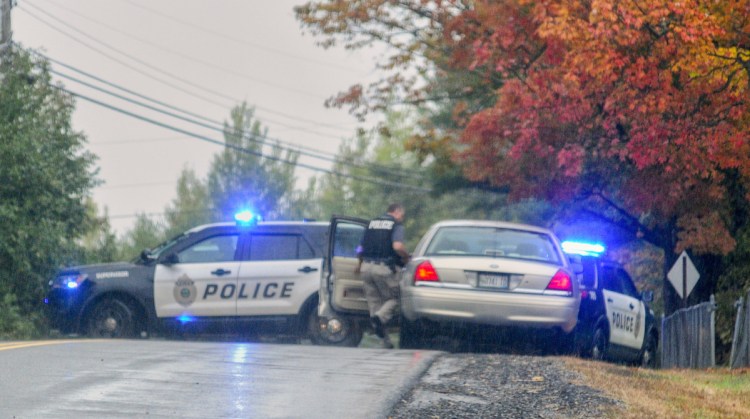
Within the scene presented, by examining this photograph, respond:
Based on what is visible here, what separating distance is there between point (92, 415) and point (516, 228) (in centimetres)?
761

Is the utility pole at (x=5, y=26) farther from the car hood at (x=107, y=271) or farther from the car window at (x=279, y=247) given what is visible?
the car window at (x=279, y=247)

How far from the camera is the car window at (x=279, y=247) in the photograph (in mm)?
18188

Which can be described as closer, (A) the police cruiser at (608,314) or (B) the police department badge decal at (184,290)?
(A) the police cruiser at (608,314)

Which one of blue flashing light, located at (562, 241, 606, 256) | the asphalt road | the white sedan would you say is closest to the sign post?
blue flashing light, located at (562, 241, 606, 256)

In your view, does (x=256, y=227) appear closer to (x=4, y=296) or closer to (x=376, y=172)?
(x=4, y=296)

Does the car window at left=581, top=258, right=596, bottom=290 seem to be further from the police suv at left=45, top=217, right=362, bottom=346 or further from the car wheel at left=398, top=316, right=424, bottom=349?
the police suv at left=45, top=217, right=362, bottom=346

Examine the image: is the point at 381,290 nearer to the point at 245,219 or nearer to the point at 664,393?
the point at 245,219

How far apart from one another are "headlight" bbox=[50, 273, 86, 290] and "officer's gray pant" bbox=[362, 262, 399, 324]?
4539 millimetres

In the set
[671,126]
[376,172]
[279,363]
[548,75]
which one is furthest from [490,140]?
[376,172]

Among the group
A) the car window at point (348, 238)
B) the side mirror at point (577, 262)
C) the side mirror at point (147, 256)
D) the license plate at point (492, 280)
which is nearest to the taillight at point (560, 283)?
the license plate at point (492, 280)

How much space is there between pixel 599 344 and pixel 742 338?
4042mm

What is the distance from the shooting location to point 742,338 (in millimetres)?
20234

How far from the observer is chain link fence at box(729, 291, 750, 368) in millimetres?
19391

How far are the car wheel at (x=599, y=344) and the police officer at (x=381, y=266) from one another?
2613 millimetres
